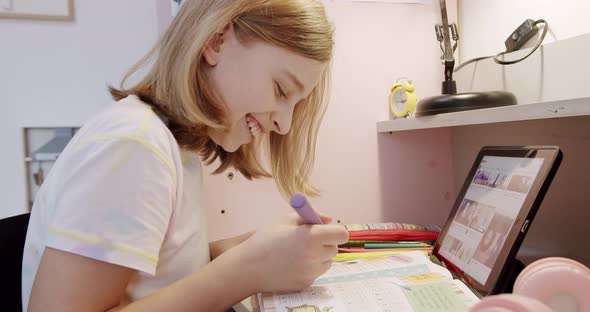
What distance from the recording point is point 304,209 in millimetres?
494

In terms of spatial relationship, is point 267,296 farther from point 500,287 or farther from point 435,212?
point 435,212

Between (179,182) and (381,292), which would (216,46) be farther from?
(381,292)

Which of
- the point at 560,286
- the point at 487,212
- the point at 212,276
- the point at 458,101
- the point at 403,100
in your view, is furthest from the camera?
the point at 403,100

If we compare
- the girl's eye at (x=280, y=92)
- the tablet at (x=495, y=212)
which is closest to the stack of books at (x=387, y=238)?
the tablet at (x=495, y=212)

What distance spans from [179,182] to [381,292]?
0.29 metres

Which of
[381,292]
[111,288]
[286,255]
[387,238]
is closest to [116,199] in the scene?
[111,288]

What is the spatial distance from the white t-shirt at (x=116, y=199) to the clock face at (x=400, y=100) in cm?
60

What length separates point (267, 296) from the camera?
0.51 m

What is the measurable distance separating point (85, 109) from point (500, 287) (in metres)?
1.01

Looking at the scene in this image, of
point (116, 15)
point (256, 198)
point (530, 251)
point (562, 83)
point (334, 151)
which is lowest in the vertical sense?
Answer: point (530, 251)

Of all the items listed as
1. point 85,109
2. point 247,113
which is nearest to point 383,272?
point 247,113

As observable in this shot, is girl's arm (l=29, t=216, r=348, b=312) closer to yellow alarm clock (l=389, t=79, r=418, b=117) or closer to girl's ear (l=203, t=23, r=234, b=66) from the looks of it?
girl's ear (l=203, t=23, r=234, b=66)

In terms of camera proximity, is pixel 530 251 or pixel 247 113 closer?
pixel 247 113

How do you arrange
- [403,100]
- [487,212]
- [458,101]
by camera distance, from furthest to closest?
1. [403,100]
2. [458,101]
3. [487,212]
